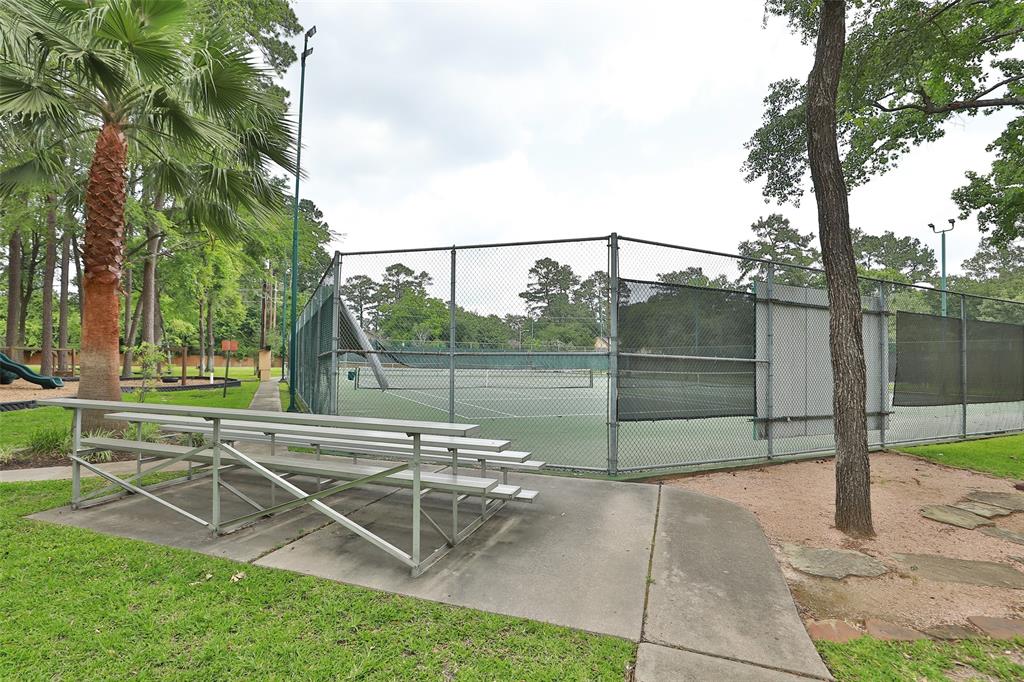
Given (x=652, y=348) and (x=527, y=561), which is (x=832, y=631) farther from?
(x=652, y=348)

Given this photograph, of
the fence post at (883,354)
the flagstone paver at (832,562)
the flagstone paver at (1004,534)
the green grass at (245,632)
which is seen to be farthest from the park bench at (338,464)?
the fence post at (883,354)

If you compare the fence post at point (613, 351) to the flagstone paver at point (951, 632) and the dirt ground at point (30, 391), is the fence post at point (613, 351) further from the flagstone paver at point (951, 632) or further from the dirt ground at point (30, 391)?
the dirt ground at point (30, 391)

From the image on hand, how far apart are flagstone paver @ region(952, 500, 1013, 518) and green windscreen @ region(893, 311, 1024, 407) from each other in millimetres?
3327

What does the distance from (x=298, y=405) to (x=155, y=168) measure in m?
7.38

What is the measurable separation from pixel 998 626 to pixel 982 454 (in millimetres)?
7259

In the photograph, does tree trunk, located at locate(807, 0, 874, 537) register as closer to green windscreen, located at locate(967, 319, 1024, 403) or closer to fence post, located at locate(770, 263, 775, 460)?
fence post, located at locate(770, 263, 775, 460)

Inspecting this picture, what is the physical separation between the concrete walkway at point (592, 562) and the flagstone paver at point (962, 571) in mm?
1057

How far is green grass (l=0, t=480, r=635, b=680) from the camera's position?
6.87ft

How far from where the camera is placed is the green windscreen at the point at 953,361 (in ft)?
26.7

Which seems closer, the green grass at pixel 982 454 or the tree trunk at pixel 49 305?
the green grass at pixel 982 454

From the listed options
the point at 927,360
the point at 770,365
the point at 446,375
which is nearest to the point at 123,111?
the point at 446,375

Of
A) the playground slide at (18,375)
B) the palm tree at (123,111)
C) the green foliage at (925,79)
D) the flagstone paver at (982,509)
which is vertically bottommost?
the flagstone paver at (982,509)

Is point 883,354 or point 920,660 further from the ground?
point 883,354

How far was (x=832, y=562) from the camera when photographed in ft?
11.3
